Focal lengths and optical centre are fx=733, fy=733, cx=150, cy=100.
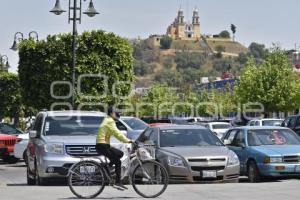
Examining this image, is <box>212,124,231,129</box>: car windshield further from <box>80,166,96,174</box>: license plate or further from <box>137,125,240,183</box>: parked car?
<box>80,166,96,174</box>: license plate

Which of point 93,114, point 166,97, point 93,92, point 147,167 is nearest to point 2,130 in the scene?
point 93,92

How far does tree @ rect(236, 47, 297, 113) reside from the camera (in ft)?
209

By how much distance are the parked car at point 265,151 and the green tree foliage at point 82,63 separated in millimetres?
17350

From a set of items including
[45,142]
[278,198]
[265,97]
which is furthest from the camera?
[265,97]

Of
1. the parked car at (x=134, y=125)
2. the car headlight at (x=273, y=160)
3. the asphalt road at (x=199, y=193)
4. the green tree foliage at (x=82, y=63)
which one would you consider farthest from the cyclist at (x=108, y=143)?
the green tree foliage at (x=82, y=63)

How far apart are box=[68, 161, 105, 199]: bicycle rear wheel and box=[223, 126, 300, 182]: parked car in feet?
19.6

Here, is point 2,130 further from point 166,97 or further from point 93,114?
point 166,97

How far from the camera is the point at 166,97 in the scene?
342ft

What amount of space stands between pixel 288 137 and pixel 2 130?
15.5 metres

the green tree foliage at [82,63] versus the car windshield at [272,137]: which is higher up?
the green tree foliage at [82,63]

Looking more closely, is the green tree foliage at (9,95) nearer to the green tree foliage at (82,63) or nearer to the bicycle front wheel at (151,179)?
the green tree foliage at (82,63)

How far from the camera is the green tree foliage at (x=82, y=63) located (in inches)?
1475

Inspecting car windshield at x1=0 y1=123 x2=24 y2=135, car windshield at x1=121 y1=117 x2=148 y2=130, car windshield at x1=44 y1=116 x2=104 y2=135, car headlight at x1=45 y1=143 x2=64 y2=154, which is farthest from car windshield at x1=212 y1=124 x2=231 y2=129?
car headlight at x1=45 y1=143 x2=64 y2=154

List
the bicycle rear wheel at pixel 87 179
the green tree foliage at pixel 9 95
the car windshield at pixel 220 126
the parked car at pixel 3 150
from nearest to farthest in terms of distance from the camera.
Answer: the bicycle rear wheel at pixel 87 179, the parked car at pixel 3 150, the car windshield at pixel 220 126, the green tree foliage at pixel 9 95
